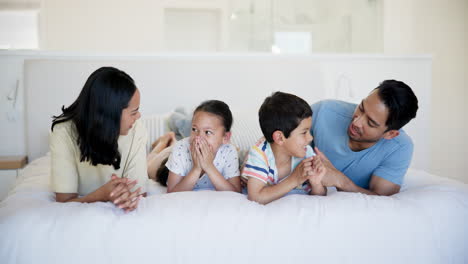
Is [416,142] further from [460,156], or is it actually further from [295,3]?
[295,3]

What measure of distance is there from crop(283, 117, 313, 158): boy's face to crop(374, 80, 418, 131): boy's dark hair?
27 centimetres

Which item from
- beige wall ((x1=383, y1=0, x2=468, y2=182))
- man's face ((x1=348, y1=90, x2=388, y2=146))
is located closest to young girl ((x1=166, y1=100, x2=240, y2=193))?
man's face ((x1=348, y1=90, x2=388, y2=146))

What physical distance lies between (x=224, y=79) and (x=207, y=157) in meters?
1.18

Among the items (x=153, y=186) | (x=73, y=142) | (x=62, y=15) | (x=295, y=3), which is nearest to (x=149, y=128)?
(x=153, y=186)

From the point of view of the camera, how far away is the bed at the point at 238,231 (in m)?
0.91

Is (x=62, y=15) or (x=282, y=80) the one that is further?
Result: (x=62, y=15)

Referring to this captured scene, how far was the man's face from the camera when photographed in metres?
1.27

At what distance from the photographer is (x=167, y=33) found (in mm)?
4656

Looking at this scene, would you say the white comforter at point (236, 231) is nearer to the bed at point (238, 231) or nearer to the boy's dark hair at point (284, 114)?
the bed at point (238, 231)

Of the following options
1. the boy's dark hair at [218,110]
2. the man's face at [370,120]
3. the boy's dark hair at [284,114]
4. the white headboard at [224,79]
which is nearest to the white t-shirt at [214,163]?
the boy's dark hair at [218,110]

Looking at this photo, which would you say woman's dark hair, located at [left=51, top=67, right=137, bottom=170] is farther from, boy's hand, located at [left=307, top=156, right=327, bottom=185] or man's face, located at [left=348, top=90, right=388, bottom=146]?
man's face, located at [left=348, top=90, right=388, bottom=146]

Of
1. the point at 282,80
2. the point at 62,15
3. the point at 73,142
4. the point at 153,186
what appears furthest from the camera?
the point at 62,15

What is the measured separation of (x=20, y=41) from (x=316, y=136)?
4275 mm

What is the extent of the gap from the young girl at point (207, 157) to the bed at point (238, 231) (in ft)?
0.83
